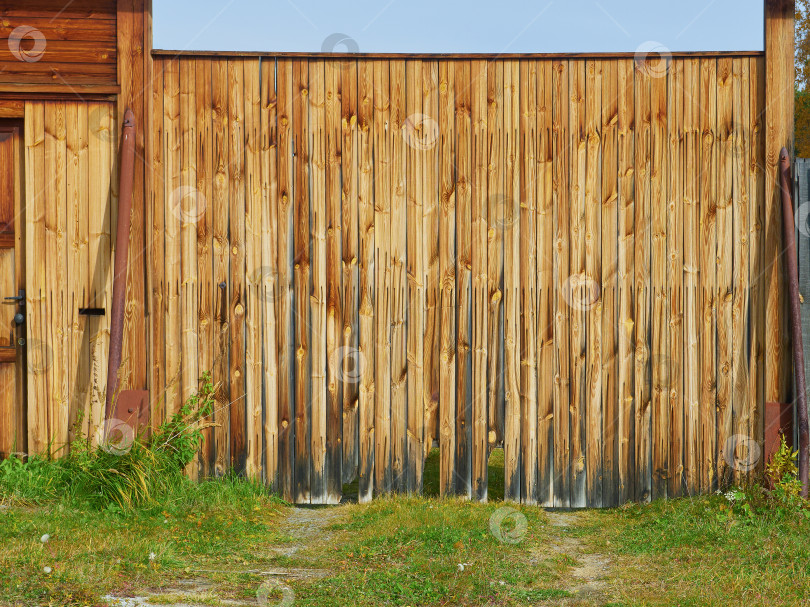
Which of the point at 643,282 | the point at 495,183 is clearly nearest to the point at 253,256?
the point at 495,183

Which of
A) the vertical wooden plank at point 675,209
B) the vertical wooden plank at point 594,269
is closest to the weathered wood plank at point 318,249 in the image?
the vertical wooden plank at point 594,269

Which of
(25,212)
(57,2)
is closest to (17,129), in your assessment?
(25,212)

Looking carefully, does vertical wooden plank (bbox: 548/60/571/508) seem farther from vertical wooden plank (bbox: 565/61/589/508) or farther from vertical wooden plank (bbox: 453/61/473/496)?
vertical wooden plank (bbox: 453/61/473/496)

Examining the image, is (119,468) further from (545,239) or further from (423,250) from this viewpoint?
(545,239)

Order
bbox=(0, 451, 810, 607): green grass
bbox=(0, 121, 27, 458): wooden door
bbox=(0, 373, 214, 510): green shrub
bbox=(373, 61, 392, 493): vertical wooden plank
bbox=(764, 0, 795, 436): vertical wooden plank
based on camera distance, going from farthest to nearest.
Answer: bbox=(0, 121, 27, 458): wooden door < bbox=(373, 61, 392, 493): vertical wooden plank < bbox=(764, 0, 795, 436): vertical wooden plank < bbox=(0, 373, 214, 510): green shrub < bbox=(0, 451, 810, 607): green grass

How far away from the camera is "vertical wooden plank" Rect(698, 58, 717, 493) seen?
5.33 m

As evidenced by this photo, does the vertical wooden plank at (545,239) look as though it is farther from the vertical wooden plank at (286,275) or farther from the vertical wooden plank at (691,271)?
the vertical wooden plank at (286,275)

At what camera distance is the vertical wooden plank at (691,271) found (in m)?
5.33

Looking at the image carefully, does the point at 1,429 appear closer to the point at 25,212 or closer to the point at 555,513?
the point at 25,212

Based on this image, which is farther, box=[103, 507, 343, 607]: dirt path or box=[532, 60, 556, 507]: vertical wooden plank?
box=[532, 60, 556, 507]: vertical wooden plank

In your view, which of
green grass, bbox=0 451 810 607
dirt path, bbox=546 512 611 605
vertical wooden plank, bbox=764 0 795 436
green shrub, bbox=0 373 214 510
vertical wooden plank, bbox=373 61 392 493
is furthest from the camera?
vertical wooden plank, bbox=373 61 392 493

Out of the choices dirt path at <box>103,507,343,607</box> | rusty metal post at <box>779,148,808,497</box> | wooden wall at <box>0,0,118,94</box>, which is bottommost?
dirt path at <box>103,507,343,607</box>

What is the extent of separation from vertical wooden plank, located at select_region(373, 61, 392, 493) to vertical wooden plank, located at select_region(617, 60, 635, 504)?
1624 millimetres

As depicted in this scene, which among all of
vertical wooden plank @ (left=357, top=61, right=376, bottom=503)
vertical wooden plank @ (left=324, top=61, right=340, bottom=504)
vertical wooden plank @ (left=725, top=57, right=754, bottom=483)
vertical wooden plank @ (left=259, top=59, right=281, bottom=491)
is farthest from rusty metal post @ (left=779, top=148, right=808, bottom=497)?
vertical wooden plank @ (left=259, top=59, right=281, bottom=491)
